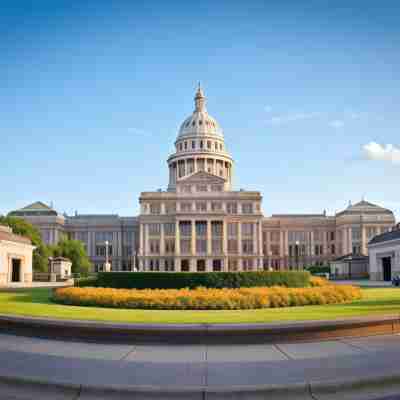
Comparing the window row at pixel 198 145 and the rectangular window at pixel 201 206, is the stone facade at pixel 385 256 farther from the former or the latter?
the window row at pixel 198 145

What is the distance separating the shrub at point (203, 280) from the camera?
1037 inches

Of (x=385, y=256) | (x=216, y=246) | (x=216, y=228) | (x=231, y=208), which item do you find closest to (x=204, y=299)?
(x=385, y=256)

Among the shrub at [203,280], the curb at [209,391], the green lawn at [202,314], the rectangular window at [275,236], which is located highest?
the rectangular window at [275,236]

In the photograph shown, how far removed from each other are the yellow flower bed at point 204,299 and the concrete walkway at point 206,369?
22.9ft

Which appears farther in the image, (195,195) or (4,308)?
(195,195)

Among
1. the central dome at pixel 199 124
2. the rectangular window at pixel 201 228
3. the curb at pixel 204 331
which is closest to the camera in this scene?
the curb at pixel 204 331

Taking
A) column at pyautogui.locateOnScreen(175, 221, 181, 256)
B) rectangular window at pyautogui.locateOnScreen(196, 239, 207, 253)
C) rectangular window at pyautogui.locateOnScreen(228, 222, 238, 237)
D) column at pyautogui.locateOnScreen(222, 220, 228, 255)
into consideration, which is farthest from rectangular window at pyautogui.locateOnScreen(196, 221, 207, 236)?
rectangular window at pyautogui.locateOnScreen(228, 222, 238, 237)

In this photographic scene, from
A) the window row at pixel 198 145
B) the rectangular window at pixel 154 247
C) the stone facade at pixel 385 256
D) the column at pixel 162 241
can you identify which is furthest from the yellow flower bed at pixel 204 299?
the window row at pixel 198 145

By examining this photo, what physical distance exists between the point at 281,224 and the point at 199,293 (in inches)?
4242

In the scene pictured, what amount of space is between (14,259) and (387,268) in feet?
168

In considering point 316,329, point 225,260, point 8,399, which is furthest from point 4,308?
point 225,260

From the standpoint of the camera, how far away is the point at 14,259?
5866 centimetres

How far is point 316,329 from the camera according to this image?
14383 mm

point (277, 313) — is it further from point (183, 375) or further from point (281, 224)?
point (281, 224)
